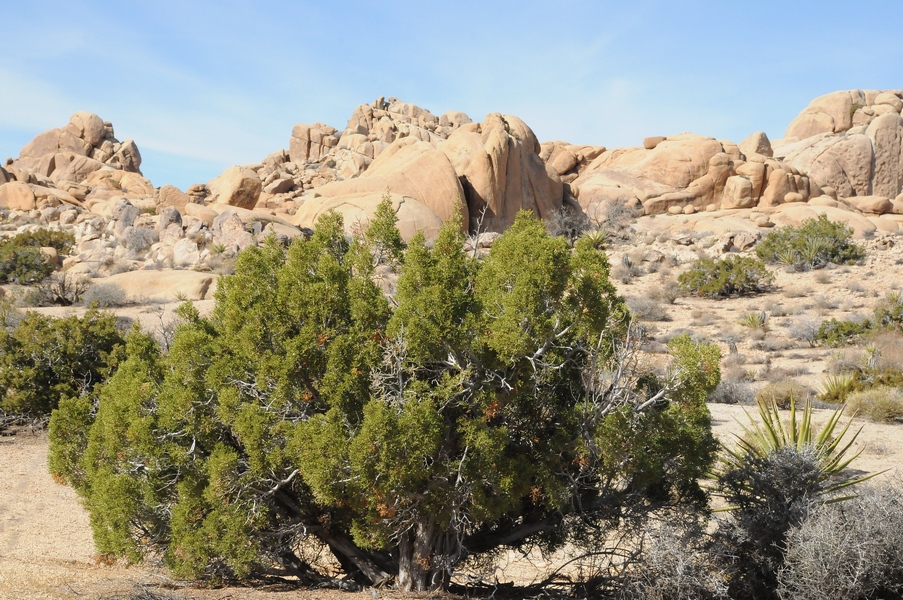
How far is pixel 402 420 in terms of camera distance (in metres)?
5.33

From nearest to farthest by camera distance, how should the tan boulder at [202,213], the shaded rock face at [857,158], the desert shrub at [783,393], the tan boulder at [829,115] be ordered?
the desert shrub at [783,393] → the tan boulder at [202,213] → the shaded rock face at [857,158] → the tan boulder at [829,115]

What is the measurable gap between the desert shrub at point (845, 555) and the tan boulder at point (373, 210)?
2261 cm

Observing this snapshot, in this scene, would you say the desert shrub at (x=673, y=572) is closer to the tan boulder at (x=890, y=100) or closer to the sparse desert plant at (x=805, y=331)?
the sparse desert plant at (x=805, y=331)

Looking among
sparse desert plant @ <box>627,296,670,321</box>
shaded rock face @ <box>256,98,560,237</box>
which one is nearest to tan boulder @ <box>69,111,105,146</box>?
shaded rock face @ <box>256,98,560,237</box>

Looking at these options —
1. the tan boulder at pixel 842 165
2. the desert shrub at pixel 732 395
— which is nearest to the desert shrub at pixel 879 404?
the desert shrub at pixel 732 395

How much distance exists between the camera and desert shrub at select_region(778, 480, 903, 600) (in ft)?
20.9

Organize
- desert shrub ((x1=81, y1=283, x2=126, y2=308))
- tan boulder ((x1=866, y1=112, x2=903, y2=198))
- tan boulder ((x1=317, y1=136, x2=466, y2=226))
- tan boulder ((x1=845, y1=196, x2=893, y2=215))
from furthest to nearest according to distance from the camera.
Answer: tan boulder ((x1=866, y1=112, x2=903, y2=198)) < tan boulder ((x1=845, y1=196, x2=893, y2=215)) < tan boulder ((x1=317, y1=136, x2=466, y2=226)) < desert shrub ((x1=81, y1=283, x2=126, y2=308))

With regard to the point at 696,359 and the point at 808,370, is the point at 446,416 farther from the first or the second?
the point at 808,370

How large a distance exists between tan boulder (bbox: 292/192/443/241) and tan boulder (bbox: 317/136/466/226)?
2.11 feet

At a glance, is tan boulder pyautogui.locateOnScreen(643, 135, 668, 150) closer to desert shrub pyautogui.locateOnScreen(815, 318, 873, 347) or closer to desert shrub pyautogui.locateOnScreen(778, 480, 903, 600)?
desert shrub pyautogui.locateOnScreen(815, 318, 873, 347)

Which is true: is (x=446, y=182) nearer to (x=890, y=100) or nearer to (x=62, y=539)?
(x=62, y=539)

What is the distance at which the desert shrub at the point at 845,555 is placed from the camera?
20.9ft

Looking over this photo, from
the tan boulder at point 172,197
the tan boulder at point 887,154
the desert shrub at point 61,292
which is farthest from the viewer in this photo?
the tan boulder at point 887,154

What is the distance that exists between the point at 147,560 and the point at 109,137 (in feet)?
216
